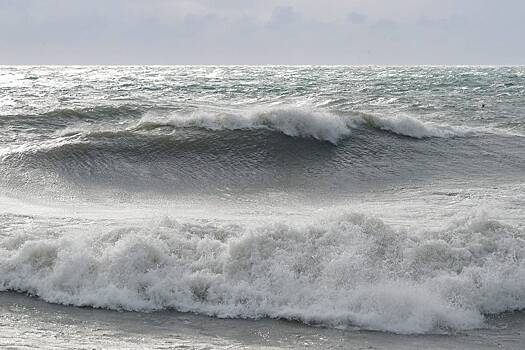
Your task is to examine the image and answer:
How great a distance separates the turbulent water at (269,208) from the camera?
692 centimetres

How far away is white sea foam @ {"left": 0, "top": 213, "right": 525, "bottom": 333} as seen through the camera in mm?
6621

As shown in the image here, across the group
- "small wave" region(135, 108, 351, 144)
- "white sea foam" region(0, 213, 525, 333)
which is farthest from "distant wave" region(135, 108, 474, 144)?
"white sea foam" region(0, 213, 525, 333)

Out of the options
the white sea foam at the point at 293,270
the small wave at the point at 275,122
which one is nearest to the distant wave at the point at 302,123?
the small wave at the point at 275,122

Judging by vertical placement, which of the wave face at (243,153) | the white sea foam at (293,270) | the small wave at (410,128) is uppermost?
the small wave at (410,128)

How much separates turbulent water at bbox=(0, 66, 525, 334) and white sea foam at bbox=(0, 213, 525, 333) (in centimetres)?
2

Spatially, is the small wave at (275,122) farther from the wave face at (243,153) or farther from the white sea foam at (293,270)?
the white sea foam at (293,270)

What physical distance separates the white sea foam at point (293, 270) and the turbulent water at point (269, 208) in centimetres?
2

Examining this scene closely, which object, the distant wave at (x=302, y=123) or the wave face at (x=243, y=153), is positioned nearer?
the wave face at (x=243, y=153)

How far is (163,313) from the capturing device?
661cm

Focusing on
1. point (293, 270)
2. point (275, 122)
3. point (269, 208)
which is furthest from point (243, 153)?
point (293, 270)

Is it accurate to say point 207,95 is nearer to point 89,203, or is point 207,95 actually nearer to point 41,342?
point 89,203

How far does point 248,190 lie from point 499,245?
6.14 m

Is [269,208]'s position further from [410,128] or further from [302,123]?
[410,128]

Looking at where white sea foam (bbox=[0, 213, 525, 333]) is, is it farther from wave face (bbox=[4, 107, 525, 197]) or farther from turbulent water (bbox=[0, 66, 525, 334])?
wave face (bbox=[4, 107, 525, 197])
